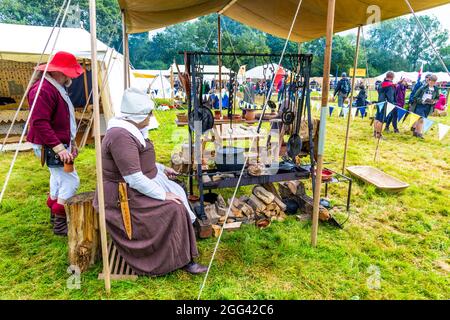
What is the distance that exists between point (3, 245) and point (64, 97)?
1.50 metres

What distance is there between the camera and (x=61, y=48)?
5449 mm

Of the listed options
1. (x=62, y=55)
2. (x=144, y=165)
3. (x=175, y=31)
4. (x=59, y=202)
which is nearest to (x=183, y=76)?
(x=62, y=55)

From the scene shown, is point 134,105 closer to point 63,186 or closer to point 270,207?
point 63,186

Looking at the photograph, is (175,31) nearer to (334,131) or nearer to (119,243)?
(334,131)

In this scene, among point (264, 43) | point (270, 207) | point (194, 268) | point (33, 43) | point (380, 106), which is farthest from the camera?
point (264, 43)

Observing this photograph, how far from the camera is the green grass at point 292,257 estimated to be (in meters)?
2.08

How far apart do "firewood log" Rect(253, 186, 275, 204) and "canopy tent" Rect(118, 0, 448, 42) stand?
7.34ft

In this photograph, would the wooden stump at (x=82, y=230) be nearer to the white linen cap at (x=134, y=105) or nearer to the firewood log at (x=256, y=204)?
the white linen cap at (x=134, y=105)

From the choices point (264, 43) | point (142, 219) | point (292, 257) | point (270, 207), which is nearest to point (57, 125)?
point (142, 219)

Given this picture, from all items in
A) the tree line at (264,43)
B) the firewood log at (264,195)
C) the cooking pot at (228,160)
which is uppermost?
the tree line at (264,43)

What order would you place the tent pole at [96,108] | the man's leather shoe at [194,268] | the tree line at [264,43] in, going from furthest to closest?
the tree line at [264,43]
the man's leather shoe at [194,268]
the tent pole at [96,108]

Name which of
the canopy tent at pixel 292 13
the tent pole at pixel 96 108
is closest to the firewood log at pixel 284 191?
the canopy tent at pixel 292 13

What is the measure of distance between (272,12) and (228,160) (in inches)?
95.7

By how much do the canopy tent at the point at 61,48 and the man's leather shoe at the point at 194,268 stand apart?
3.62 m
